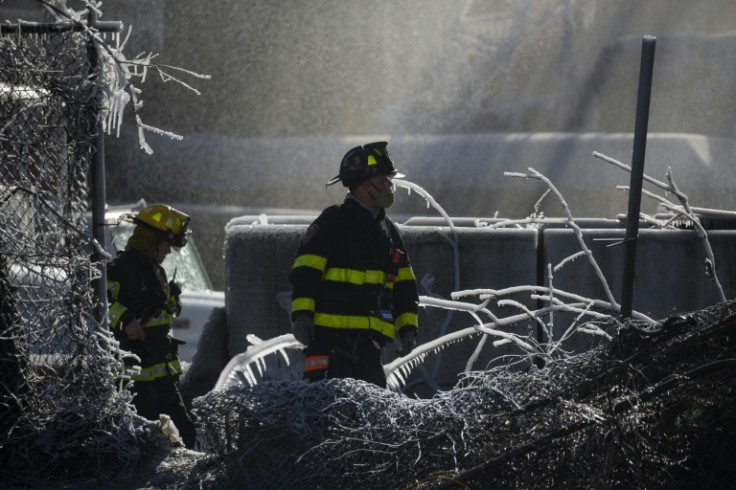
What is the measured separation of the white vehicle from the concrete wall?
4.70 feet

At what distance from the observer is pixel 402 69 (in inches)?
843

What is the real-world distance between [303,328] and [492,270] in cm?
190

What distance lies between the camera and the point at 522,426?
3.40 metres

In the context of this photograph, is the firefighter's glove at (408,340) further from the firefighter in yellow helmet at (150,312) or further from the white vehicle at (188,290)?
the white vehicle at (188,290)

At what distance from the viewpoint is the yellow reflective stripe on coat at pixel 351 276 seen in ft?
16.4

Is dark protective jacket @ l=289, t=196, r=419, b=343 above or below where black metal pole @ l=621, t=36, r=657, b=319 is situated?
below

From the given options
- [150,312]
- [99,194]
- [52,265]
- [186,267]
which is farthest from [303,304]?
[186,267]

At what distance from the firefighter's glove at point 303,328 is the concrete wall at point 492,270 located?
5.31 ft

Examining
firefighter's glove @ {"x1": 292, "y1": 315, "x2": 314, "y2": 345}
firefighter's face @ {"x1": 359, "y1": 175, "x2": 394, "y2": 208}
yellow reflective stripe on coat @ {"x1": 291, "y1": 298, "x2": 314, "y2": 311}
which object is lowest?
firefighter's glove @ {"x1": 292, "y1": 315, "x2": 314, "y2": 345}

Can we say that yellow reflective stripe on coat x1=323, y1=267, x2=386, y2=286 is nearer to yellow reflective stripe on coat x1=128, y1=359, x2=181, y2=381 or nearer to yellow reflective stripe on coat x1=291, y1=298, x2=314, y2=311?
yellow reflective stripe on coat x1=291, y1=298, x2=314, y2=311

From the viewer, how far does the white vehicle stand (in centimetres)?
830

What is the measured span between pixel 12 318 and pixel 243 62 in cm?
1807

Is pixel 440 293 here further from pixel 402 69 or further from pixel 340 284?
pixel 402 69

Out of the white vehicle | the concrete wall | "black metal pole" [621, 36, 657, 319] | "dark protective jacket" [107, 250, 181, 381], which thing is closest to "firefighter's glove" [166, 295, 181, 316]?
"dark protective jacket" [107, 250, 181, 381]
